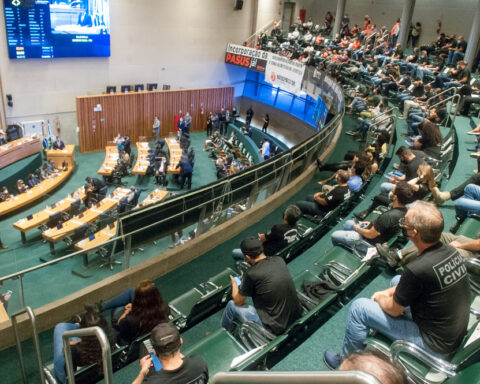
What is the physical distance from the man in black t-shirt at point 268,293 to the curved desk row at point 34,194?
9.30 m

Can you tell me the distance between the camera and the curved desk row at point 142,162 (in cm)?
1352

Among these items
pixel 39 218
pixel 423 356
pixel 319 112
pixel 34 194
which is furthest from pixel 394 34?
pixel 423 356

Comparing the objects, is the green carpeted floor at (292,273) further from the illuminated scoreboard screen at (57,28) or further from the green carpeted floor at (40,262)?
the illuminated scoreboard screen at (57,28)

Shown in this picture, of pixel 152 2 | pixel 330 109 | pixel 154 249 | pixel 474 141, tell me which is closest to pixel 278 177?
pixel 154 249

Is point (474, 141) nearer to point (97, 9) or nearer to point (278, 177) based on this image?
point (278, 177)

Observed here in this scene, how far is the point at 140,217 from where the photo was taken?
15.2 ft

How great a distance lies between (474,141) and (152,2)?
1510cm

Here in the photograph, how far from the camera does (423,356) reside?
234 cm

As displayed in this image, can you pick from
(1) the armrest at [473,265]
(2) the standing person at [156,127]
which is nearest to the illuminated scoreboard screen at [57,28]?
(2) the standing person at [156,127]

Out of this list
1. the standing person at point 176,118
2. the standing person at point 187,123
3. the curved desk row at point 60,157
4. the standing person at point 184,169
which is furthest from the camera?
the standing person at point 176,118

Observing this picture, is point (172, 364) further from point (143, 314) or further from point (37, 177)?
point (37, 177)

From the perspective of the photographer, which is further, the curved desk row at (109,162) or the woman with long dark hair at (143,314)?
the curved desk row at (109,162)

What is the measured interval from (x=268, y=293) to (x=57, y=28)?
15.8 m

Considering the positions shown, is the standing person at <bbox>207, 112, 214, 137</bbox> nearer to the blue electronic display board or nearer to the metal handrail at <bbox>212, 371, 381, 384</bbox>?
the blue electronic display board
